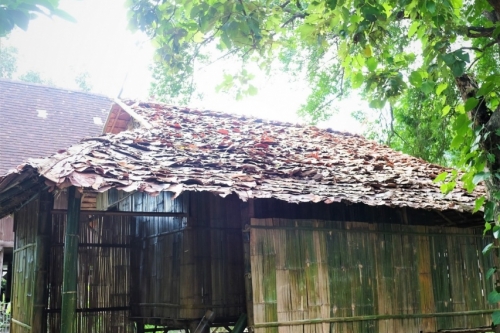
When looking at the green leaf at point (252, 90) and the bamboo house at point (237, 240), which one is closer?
the bamboo house at point (237, 240)

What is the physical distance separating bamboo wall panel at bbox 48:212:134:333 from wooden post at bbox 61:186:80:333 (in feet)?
8.42

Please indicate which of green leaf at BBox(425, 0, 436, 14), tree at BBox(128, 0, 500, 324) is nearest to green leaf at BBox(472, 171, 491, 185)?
tree at BBox(128, 0, 500, 324)

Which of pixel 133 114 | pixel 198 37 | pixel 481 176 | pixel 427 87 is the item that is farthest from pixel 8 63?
pixel 481 176

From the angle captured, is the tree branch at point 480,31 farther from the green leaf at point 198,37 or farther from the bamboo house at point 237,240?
the green leaf at point 198,37

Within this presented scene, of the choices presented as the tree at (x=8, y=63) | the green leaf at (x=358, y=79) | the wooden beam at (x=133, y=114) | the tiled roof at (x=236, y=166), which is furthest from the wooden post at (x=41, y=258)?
the tree at (x=8, y=63)

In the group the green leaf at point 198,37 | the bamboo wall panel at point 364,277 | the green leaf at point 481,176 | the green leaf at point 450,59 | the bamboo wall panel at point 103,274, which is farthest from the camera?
the bamboo wall panel at point 103,274

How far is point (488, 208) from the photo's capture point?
14.1 feet

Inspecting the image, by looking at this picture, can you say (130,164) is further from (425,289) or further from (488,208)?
(425,289)

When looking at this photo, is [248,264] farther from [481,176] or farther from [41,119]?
[41,119]

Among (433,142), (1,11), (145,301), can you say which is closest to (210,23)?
(1,11)

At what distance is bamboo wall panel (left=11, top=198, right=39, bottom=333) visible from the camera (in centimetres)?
686

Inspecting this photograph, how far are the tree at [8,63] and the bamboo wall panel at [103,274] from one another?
2730 centimetres

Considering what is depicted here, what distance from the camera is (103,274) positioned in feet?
26.2

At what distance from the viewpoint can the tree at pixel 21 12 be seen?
158 cm
